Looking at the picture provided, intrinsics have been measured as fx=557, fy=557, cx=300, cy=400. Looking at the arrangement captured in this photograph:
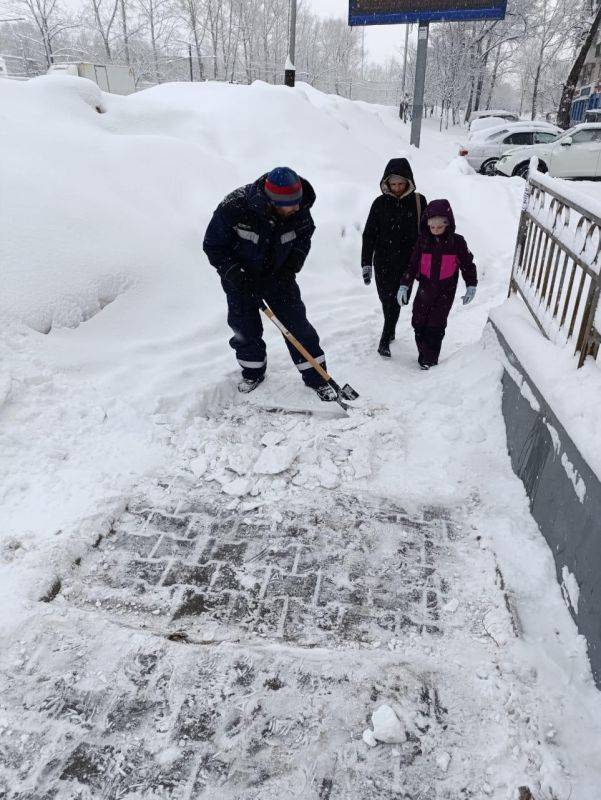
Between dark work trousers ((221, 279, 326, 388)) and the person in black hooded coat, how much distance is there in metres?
0.84

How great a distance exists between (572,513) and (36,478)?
8.35 feet

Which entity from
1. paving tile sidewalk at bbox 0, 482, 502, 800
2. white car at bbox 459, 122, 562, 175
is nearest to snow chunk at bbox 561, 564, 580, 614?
paving tile sidewalk at bbox 0, 482, 502, 800

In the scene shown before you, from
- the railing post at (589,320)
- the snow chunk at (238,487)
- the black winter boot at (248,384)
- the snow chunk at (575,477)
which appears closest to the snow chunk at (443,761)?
the snow chunk at (575,477)

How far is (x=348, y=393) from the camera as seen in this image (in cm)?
379

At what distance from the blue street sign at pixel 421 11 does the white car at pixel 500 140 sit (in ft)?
8.34

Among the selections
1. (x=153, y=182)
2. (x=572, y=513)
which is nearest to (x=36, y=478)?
(x=572, y=513)

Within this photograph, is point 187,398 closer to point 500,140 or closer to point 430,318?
point 430,318

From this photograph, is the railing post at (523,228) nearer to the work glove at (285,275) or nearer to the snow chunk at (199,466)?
the work glove at (285,275)

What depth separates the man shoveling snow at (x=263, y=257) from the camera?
328 cm

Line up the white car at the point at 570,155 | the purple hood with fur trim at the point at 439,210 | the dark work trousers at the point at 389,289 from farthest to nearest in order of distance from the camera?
the white car at the point at 570,155 → the dark work trousers at the point at 389,289 → the purple hood with fur trim at the point at 439,210

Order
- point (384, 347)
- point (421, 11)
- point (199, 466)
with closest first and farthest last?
point (199, 466) < point (384, 347) < point (421, 11)

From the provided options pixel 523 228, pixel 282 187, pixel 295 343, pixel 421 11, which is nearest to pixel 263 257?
pixel 282 187

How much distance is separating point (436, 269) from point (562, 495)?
2.04 meters

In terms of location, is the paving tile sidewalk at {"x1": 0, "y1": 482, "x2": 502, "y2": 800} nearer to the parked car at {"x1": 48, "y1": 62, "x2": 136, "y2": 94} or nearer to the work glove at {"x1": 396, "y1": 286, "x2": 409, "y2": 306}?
the work glove at {"x1": 396, "y1": 286, "x2": 409, "y2": 306}
